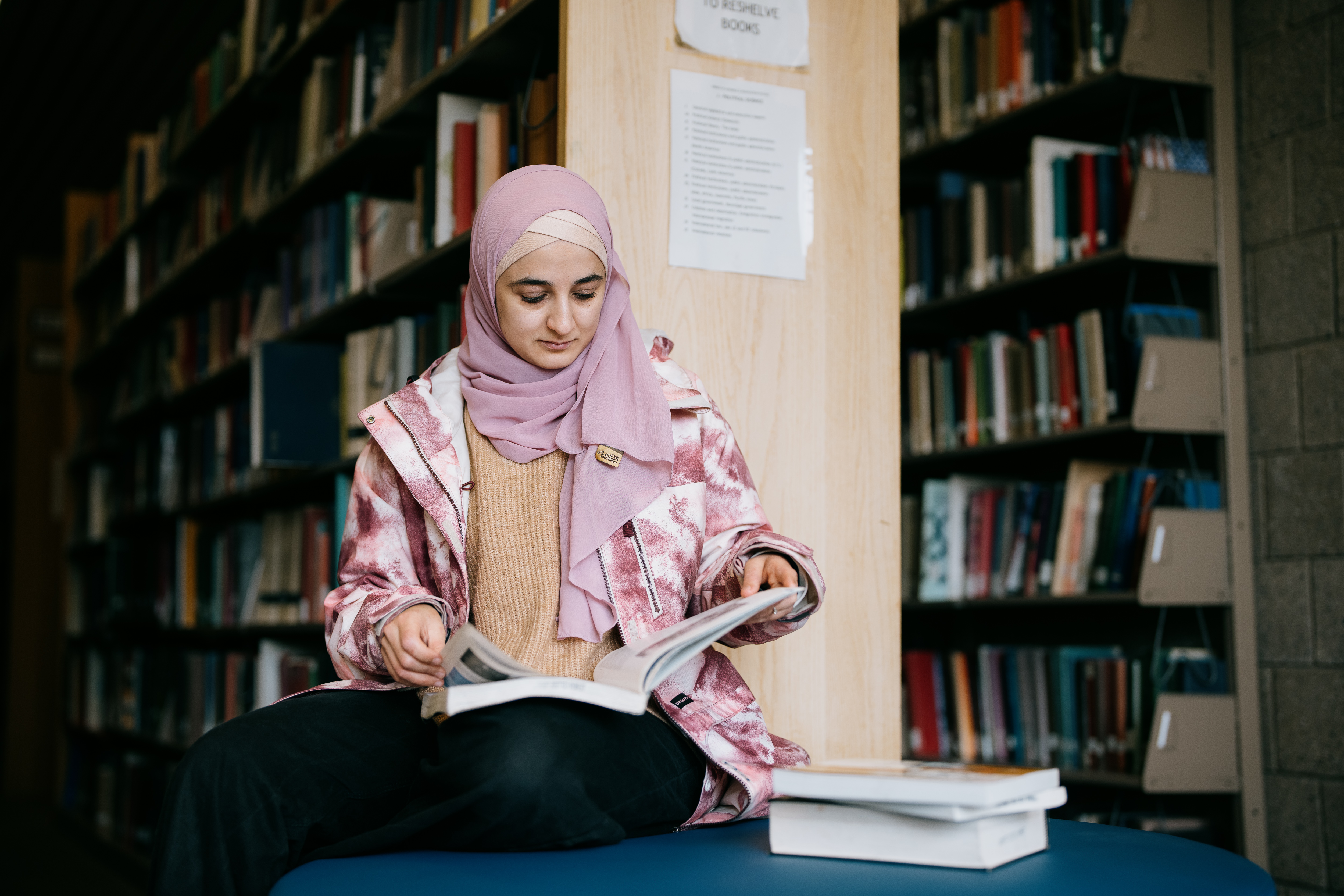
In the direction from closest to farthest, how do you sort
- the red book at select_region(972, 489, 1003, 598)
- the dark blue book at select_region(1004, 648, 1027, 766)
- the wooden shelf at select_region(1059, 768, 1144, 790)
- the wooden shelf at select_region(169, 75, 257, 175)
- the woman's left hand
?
the woman's left hand
the wooden shelf at select_region(1059, 768, 1144, 790)
the dark blue book at select_region(1004, 648, 1027, 766)
the red book at select_region(972, 489, 1003, 598)
the wooden shelf at select_region(169, 75, 257, 175)

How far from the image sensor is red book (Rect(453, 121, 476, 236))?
7.82 ft

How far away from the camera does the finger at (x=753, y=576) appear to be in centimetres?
138

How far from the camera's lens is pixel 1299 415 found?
2551 mm

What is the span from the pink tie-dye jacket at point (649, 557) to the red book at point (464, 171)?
2.99ft

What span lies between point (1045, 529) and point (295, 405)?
180 cm

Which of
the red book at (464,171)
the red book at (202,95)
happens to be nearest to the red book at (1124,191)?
the red book at (464,171)

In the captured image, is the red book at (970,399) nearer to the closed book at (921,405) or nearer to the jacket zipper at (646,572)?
the closed book at (921,405)

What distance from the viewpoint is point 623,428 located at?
146 centimetres

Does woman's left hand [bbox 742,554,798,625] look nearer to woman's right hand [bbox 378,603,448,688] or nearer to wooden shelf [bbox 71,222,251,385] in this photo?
woman's right hand [bbox 378,603,448,688]

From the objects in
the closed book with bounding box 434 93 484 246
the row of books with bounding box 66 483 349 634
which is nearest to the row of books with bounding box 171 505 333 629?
→ the row of books with bounding box 66 483 349 634

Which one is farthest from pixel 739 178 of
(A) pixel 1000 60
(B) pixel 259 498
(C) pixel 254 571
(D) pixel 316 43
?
(B) pixel 259 498

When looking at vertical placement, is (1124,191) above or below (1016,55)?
below

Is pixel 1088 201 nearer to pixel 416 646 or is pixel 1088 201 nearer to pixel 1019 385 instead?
pixel 1019 385

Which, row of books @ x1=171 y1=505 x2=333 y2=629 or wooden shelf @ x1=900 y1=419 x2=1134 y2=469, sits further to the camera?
row of books @ x1=171 y1=505 x2=333 y2=629
